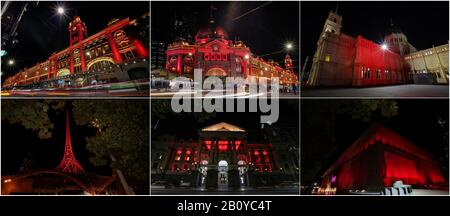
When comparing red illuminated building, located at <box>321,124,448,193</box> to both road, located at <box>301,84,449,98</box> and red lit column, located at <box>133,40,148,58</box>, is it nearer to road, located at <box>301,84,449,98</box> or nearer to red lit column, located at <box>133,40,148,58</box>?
road, located at <box>301,84,449,98</box>

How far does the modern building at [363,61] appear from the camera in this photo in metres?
4.05

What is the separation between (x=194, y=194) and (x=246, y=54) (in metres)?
1.43

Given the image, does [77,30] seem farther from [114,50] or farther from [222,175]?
[222,175]

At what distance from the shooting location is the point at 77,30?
4.10 metres

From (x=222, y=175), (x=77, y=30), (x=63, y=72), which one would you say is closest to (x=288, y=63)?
(x=222, y=175)

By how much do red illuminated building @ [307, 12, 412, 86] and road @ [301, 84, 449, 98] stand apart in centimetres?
6

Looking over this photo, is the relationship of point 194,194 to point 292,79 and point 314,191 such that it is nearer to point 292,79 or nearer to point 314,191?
point 314,191

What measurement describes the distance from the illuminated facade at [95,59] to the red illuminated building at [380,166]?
210 centimetres

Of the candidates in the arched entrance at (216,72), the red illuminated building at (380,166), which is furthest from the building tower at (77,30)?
the red illuminated building at (380,166)

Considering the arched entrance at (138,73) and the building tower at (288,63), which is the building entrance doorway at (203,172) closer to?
the arched entrance at (138,73)

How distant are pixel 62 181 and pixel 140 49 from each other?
1483mm

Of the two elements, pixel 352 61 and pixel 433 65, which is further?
pixel 352 61

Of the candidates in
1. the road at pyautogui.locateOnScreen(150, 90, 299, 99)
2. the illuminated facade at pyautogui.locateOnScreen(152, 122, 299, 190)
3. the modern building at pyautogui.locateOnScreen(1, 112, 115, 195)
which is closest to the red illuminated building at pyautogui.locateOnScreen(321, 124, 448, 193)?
the illuminated facade at pyautogui.locateOnScreen(152, 122, 299, 190)
